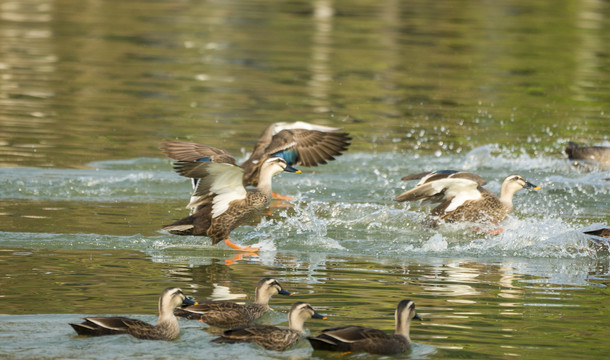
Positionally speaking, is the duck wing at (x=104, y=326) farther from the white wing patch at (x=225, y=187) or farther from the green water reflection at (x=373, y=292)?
the white wing patch at (x=225, y=187)

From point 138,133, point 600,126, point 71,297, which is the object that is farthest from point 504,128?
point 71,297

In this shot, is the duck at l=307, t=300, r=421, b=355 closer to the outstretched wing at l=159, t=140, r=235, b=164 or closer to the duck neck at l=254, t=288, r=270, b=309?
the duck neck at l=254, t=288, r=270, b=309

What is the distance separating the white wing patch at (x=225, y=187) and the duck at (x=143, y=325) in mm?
3447

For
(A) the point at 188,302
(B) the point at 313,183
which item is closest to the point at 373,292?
(A) the point at 188,302

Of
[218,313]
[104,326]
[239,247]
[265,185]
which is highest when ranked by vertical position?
[265,185]

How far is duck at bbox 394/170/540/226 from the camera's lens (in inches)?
540

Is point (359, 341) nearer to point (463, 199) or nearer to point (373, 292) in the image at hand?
point (373, 292)

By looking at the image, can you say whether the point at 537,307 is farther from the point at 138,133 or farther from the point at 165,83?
the point at 165,83

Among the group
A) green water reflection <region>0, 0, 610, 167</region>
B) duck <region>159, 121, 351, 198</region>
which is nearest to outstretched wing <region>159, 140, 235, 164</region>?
duck <region>159, 121, 351, 198</region>

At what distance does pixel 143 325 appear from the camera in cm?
865

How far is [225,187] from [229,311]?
11.8 ft

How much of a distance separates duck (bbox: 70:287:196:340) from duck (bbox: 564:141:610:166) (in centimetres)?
1026

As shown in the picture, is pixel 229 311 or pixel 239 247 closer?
pixel 229 311

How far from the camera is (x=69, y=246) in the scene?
12.0 m
